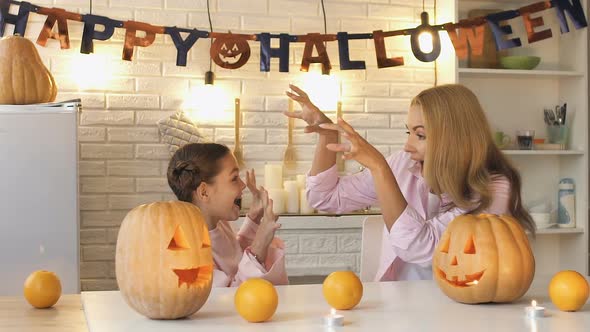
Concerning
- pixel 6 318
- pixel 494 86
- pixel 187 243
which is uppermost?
pixel 494 86

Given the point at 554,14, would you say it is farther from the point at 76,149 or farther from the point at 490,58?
the point at 76,149

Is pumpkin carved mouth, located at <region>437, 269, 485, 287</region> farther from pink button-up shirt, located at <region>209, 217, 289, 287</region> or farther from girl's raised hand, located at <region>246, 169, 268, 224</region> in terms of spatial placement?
girl's raised hand, located at <region>246, 169, 268, 224</region>

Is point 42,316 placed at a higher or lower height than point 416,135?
lower

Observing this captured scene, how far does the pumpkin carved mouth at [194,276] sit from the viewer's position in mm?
1392

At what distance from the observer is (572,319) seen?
4.67 ft

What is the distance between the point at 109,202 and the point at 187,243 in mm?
2590

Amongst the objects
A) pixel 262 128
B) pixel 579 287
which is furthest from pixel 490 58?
pixel 579 287

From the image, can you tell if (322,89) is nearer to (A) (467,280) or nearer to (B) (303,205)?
(B) (303,205)

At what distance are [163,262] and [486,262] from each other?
23.6 inches

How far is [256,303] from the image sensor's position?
1356 millimetres

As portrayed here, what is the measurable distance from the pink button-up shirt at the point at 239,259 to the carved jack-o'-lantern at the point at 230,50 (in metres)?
1.51

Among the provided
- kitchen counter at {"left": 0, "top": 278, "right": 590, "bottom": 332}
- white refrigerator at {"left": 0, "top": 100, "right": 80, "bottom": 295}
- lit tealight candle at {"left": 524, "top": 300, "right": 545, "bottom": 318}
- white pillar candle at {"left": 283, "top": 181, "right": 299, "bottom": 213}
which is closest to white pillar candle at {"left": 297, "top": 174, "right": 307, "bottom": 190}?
white pillar candle at {"left": 283, "top": 181, "right": 299, "bottom": 213}

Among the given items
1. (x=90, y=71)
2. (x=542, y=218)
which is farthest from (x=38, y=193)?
(x=542, y=218)

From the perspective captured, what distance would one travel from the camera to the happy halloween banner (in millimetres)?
3707
